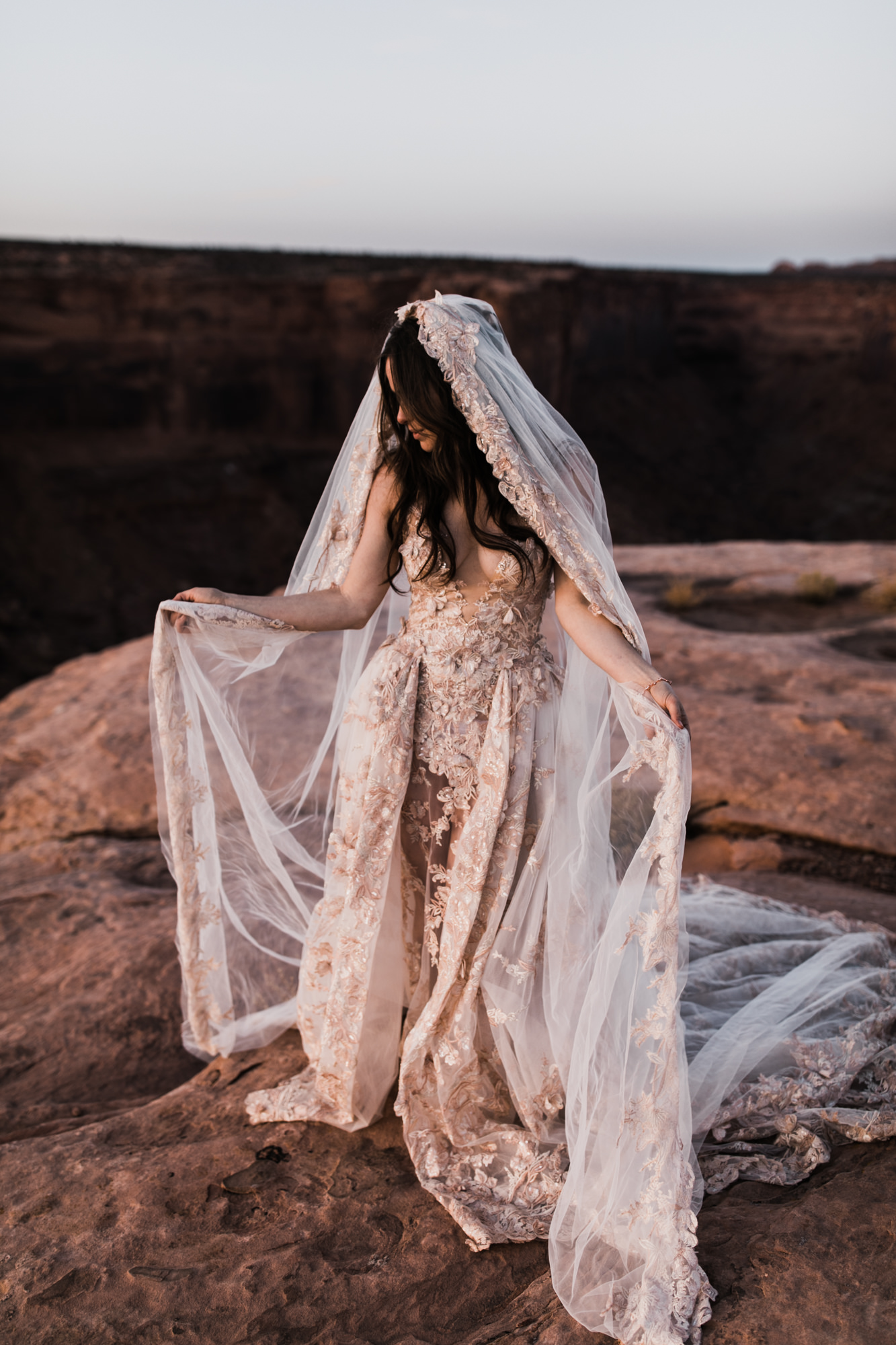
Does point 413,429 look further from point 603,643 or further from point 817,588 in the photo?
point 817,588

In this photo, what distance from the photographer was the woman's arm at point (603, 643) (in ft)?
6.26

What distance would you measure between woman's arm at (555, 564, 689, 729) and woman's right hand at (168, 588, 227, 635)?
83 cm

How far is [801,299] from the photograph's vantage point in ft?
93.8

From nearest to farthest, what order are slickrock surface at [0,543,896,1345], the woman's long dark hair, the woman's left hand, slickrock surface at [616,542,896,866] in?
slickrock surface at [0,543,896,1345], the woman's left hand, the woman's long dark hair, slickrock surface at [616,542,896,866]

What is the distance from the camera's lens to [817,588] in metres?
6.75

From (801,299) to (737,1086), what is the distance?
103 ft

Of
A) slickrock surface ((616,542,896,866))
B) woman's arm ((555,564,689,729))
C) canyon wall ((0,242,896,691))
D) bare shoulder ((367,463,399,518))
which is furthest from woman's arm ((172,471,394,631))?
canyon wall ((0,242,896,691))

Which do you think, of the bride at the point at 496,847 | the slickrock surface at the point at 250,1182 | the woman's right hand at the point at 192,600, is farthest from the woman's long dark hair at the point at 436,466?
the slickrock surface at the point at 250,1182

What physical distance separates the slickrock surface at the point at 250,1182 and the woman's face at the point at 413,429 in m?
1.66

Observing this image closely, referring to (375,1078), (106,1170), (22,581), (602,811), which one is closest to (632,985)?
(602,811)

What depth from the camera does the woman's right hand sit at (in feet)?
7.23

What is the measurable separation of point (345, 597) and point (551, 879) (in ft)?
2.80

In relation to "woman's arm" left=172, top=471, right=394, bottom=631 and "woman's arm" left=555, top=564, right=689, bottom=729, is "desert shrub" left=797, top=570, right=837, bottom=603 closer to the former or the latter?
"woman's arm" left=555, top=564, right=689, bottom=729

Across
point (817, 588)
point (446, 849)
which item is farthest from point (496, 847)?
point (817, 588)
